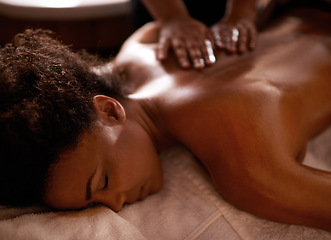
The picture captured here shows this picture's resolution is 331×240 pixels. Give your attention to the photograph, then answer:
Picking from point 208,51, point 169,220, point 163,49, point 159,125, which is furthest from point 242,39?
point 169,220

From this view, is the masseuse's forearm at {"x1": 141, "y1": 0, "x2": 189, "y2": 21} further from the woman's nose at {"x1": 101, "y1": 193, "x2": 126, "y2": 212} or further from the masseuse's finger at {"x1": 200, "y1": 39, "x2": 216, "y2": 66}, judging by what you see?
the woman's nose at {"x1": 101, "y1": 193, "x2": 126, "y2": 212}

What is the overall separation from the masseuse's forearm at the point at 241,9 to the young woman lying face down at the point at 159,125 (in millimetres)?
201

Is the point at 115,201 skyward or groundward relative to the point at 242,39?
groundward

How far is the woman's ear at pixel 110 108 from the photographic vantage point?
812 mm

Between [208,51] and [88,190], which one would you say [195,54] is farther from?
[88,190]

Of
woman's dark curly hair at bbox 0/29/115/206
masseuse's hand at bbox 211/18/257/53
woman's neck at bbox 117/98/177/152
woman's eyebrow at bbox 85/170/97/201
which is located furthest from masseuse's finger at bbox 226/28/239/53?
woman's eyebrow at bbox 85/170/97/201

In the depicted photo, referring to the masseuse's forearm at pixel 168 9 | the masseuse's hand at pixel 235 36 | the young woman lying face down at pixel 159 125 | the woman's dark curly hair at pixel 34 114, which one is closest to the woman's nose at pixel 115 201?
the young woman lying face down at pixel 159 125

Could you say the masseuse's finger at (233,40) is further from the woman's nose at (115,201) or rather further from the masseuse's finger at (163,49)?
the woman's nose at (115,201)

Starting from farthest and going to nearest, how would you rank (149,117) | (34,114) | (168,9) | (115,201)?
(168,9) < (149,117) < (115,201) < (34,114)

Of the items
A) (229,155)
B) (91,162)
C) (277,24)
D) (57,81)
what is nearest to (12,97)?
(57,81)

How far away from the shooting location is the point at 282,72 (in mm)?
909

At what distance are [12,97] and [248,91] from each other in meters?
0.57

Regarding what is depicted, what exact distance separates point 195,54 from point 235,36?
0.55 ft

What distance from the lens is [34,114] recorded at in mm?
660
